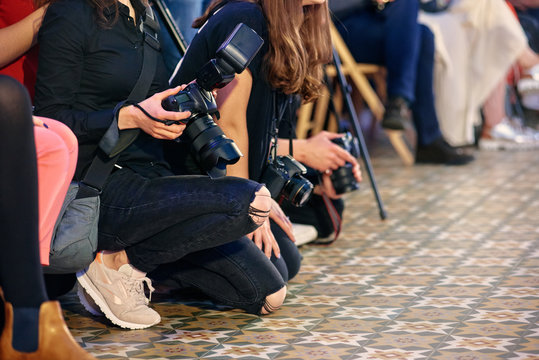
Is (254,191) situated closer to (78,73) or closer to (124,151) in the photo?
(124,151)

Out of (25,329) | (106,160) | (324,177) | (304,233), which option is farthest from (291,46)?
(25,329)

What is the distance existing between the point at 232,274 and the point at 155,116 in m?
0.52

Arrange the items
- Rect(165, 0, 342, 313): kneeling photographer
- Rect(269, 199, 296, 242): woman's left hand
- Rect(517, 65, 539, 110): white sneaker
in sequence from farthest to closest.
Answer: Rect(517, 65, 539, 110): white sneaker, Rect(269, 199, 296, 242): woman's left hand, Rect(165, 0, 342, 313): kneeling photographer

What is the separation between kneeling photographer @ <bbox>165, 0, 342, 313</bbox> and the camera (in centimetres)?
227

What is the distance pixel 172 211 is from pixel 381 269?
0.93m

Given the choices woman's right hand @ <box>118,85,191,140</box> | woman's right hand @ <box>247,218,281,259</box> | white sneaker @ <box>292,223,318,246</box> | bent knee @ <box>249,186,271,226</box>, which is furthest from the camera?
white sneaker @ <box>292,223,318,246</box>

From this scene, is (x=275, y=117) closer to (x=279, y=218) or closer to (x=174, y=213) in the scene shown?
(x=279, y=218)

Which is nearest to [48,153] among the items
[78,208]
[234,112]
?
[78,208]

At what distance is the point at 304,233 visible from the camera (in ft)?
9.98

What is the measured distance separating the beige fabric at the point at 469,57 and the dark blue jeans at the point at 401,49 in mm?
266

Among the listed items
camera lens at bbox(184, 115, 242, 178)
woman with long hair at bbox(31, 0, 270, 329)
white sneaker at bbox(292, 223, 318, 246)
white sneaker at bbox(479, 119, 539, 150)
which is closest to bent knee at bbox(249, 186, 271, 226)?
woman with long hair at bbox(31, 0, 270, 329)

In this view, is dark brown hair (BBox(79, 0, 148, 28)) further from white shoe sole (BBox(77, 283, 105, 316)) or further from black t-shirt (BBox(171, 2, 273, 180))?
white shoe sole (BBox(77, 283, 105, 316))

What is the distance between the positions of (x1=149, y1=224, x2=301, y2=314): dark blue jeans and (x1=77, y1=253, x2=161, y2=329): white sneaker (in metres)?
0.16

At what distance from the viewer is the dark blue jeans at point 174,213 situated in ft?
6.68
